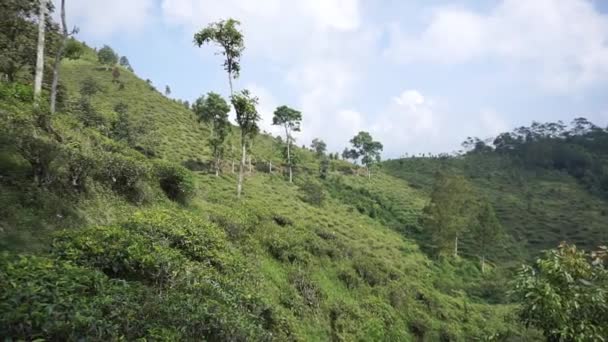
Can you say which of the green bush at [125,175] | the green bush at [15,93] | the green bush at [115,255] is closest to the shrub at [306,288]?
the green bush at [125,175]

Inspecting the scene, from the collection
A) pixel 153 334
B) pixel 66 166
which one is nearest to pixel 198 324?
pixel 153 334

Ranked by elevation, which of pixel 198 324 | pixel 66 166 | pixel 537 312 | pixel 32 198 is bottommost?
pixel 198 324

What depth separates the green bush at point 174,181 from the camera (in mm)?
16594

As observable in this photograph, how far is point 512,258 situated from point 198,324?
55009 millimetres

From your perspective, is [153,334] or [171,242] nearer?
[153,334]

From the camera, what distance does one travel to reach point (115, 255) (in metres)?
8.38

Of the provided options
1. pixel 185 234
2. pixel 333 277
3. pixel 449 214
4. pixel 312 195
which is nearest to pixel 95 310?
pixel 185 234

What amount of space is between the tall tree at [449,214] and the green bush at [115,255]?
40.9 meters

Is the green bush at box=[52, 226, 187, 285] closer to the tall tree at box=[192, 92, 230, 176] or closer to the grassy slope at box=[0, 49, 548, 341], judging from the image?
the grassy slope at box=[0, 49, 548, 341]

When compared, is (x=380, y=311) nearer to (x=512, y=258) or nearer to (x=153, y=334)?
(x=153, y=334)

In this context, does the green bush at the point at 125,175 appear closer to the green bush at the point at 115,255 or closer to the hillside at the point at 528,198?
the green bush at the point at 115,255

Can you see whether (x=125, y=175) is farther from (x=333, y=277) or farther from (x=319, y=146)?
(x=319, y=146)

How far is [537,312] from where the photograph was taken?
6.45 m

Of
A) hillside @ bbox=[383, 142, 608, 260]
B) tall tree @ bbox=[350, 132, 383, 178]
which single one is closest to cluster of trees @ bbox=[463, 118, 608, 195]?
hillside @ bbox=[383, 142, 608, 260]
